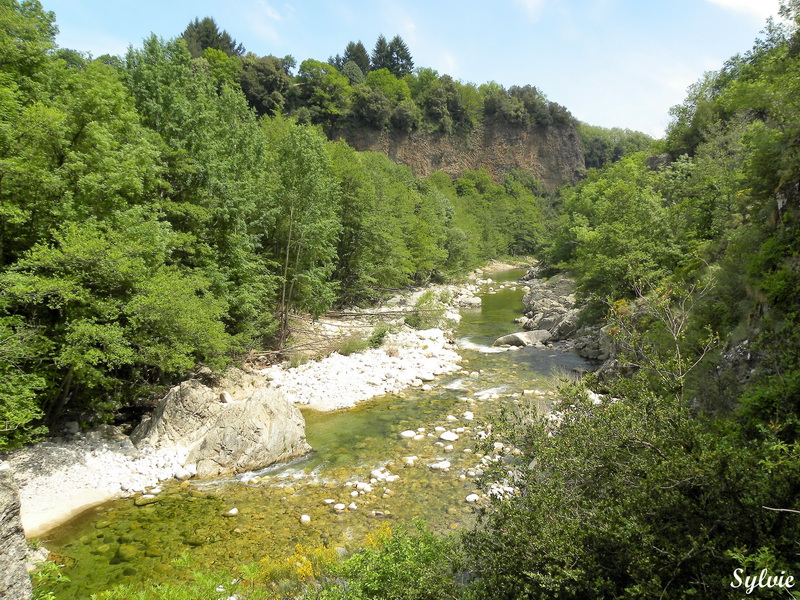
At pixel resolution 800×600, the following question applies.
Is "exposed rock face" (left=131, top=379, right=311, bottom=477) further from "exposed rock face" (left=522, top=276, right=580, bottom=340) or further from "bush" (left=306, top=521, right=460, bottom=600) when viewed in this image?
"exposed rock face" (left=522, top=276, right=580, bottom=340)

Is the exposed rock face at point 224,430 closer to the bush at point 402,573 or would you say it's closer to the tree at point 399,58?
the bush at point 402,573

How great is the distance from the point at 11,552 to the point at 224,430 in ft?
19.5

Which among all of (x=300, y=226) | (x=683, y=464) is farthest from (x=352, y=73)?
(x=683, y=464)

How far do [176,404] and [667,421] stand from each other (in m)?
11.1

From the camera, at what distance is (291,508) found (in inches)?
348

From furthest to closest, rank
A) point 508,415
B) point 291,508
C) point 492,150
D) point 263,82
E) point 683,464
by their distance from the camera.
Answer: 1. point 492,150
2. point 263,82
3. point 508,415
4. point 291,508
5. point 683,464

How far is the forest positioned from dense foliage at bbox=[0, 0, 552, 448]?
7 centimetres

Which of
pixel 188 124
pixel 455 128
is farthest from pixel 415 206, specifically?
pixel 455 128

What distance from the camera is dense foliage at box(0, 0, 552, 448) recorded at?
886cm

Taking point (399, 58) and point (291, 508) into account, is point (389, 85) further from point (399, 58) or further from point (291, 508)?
point (291, 508)

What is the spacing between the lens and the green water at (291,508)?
287 inches

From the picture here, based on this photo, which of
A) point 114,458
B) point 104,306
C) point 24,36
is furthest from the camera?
point 24,36

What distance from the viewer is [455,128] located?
88.9 m

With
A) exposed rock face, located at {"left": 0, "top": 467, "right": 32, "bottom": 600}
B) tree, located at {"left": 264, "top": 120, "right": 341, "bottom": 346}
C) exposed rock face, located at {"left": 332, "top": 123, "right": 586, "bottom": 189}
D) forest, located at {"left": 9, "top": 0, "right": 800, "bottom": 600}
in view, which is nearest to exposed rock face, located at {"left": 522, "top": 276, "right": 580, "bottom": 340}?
forest, located at {"left": 9, "top": 0, "right": 800, "bottom": 600}
